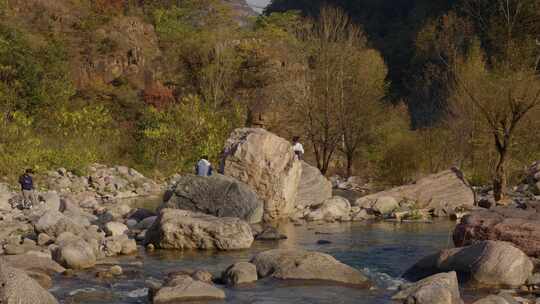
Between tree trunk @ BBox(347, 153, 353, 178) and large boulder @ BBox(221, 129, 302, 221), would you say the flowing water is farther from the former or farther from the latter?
tree trunk @ BBox(347, 153, 353, 178)

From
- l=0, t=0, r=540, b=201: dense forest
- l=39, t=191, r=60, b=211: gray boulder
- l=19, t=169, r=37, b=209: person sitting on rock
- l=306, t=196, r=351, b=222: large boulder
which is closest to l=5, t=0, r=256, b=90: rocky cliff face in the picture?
l=0, t=0, r=540, b=201: dense forest

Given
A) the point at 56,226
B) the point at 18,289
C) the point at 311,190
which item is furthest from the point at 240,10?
the point at 18,289

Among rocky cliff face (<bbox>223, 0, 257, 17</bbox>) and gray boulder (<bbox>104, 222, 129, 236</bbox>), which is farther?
rocky cliff face (<bbox>223, 0, 257, 17</bbox>)

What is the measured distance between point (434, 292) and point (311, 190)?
14036 millimetres

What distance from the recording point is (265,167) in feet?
73.8

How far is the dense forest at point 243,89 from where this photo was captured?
30.5 metres

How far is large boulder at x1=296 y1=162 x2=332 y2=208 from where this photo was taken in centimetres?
2492

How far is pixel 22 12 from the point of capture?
2093 inches

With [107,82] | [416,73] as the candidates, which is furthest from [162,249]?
[416,73]

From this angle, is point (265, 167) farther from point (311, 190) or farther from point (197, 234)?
point (197, 234)

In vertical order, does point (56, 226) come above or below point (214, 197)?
below

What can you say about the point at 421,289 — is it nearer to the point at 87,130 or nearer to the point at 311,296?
the point at 311,296

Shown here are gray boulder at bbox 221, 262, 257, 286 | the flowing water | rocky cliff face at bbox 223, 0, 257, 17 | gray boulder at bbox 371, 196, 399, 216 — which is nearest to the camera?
the flowing water

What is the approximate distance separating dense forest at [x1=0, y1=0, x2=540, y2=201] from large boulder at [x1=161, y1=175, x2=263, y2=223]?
29.6ft
